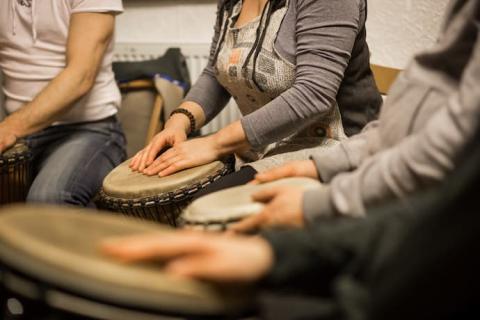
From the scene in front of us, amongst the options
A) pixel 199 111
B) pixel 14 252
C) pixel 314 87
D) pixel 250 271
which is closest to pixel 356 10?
pixel 314 87

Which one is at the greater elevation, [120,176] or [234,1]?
[234,1]

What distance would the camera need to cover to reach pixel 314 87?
112 cm

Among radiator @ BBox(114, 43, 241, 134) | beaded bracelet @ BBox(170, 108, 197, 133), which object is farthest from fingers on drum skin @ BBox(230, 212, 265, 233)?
radiator @ BBox(114, 43, 241, 134)

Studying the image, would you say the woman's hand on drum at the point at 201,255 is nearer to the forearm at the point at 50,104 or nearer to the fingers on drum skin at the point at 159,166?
the fingers on drum skin at the point at 159,166

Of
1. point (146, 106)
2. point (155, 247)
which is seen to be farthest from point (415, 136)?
point (146, 106)

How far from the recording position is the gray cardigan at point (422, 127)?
2.07ft

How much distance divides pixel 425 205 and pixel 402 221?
0.11 ft

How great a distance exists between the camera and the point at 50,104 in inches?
55.5

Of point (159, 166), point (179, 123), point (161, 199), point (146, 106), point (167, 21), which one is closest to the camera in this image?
point (161, 199)

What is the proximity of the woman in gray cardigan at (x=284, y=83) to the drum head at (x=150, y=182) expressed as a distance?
0.03 metres

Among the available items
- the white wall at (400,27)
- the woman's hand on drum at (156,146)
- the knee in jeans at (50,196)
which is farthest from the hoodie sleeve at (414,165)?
the white wall at (400,27)

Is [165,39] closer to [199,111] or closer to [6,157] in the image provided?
[199,111]

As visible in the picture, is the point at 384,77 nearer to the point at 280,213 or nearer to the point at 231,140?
the point at 231,140

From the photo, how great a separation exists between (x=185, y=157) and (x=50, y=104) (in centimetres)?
52
